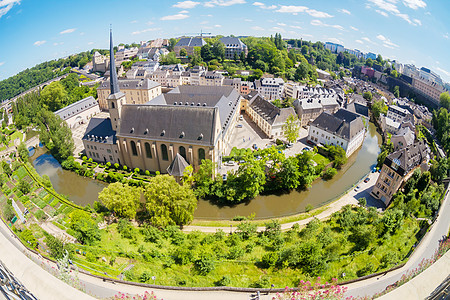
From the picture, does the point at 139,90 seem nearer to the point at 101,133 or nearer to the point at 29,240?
the point at 101,133

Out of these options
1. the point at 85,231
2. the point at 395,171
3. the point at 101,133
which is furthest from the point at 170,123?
the point at 395,171

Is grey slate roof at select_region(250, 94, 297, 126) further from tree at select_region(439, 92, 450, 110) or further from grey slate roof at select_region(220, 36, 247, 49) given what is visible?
grey slate roof at select_region(220, 36, 247, 49)

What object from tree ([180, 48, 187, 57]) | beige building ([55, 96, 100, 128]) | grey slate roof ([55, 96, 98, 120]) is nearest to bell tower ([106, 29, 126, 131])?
beige building ([55, 96, 100, 128])

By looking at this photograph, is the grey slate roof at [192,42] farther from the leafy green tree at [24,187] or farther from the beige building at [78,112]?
the leafy green tree at [24,187]

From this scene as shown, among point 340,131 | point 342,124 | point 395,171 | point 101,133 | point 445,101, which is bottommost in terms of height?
point 445,101

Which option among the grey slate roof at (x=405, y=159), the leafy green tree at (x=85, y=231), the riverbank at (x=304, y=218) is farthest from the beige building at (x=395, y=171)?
the leafy green tree at (x=85, y=231)

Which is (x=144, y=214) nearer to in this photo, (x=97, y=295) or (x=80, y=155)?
(x=97, y=295)

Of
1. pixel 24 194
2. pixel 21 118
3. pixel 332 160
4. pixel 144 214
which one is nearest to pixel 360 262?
pixel 144 214
